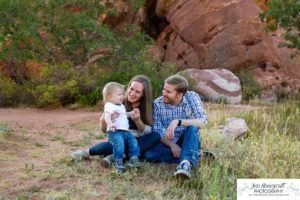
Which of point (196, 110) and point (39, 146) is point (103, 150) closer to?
point (196, 110)

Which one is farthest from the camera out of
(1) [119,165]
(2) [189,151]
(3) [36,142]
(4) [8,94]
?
(4) [8,94]

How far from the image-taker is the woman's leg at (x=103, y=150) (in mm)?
5801

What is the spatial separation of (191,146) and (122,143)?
74 centimetres

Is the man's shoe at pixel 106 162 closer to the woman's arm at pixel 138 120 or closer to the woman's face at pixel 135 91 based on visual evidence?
the woman's arm at pixel 138 120

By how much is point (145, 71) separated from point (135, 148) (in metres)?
9.07

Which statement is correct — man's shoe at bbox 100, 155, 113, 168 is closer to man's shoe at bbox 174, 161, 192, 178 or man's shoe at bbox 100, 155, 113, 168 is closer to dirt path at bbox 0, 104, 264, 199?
dirt path at bbox 0, 104, 264, 199

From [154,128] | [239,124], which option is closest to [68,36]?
[239,124]

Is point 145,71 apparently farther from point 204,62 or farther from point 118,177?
point 118,177

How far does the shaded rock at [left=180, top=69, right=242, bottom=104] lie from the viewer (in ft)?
48.8

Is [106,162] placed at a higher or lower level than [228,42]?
lower

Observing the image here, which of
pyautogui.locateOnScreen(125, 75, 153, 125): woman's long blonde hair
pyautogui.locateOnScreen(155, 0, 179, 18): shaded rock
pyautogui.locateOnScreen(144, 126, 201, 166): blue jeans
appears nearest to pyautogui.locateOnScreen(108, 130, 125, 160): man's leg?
pyautogui.locateOnScreen(125, 75, 153, 125): woman's long blonde hair

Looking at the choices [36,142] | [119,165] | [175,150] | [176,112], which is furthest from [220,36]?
[119,165]

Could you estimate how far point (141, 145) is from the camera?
5754mm

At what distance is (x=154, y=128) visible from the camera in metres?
5.81
